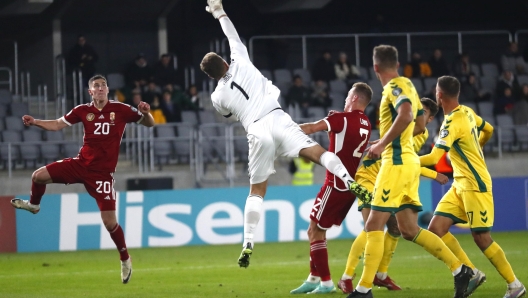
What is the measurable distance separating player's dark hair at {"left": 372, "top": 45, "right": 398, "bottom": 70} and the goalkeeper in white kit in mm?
1061

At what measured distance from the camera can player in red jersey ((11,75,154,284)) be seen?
10.4 m

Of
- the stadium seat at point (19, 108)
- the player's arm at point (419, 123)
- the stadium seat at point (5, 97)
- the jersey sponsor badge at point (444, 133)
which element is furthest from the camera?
the stadium seat at point (5, 97)

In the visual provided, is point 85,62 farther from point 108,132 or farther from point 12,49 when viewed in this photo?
point 108,132

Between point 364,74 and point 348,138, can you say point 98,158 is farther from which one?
point 364,74

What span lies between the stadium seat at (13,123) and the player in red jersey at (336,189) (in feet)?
41.9

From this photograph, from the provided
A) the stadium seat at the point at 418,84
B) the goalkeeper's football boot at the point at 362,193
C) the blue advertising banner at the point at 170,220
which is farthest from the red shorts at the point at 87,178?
the stadium seat at the point at 418,84

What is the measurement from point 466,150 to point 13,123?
1410cm

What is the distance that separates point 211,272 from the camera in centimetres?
1197

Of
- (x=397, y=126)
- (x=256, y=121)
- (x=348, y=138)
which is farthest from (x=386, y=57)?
(x=256, y=121)

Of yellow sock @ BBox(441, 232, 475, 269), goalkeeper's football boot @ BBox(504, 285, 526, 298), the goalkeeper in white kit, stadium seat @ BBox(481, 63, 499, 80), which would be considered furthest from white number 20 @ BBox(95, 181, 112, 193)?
stadium seat @ BBox(481, 63, 499, 80)

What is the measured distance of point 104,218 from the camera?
10461 mm

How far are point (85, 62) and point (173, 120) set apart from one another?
109 inches

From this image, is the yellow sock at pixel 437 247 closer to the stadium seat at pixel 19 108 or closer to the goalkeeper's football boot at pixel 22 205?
the goalkeeper's football boot at pixel 22 205

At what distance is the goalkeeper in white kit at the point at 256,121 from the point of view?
8742 mm
